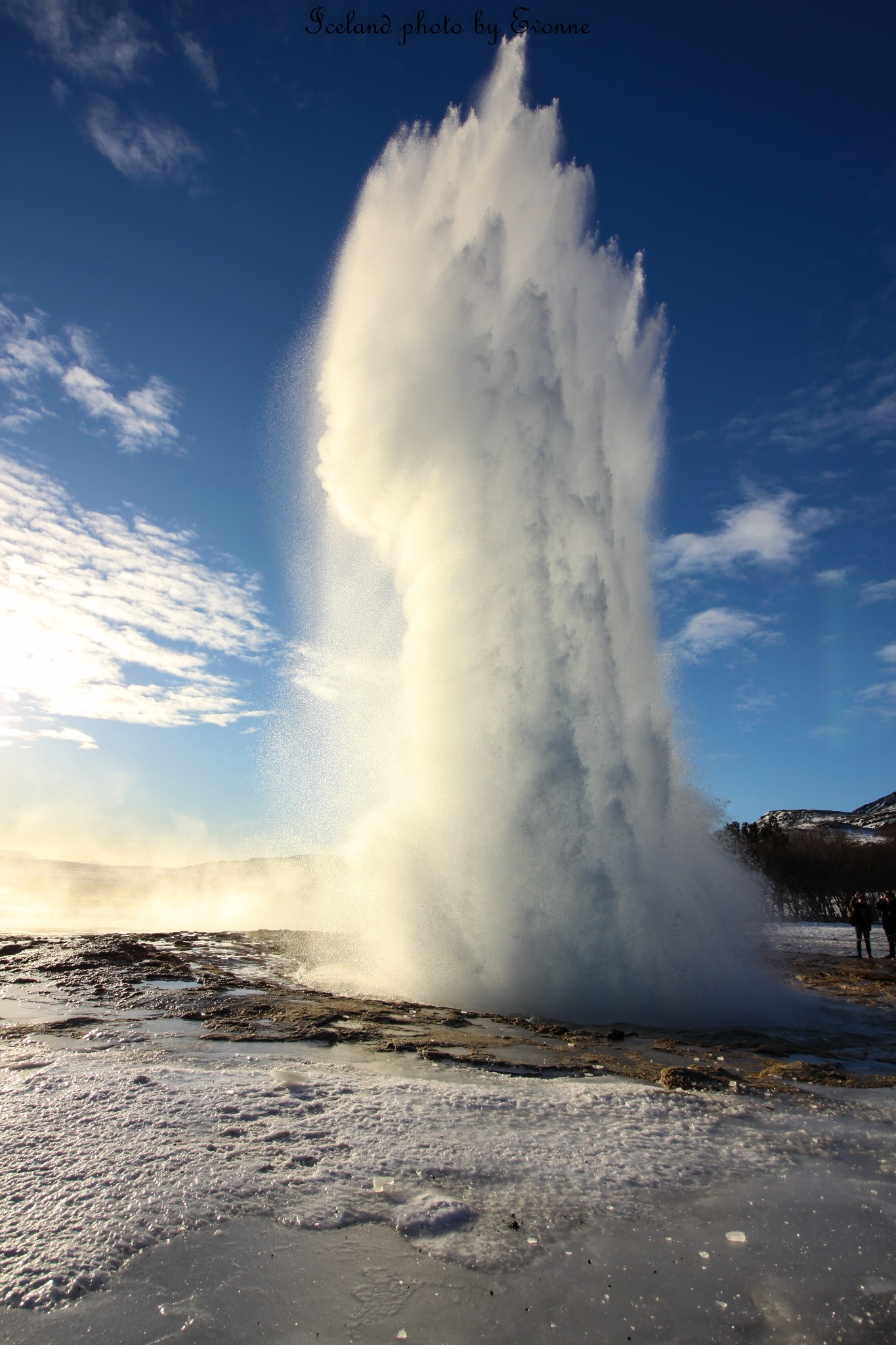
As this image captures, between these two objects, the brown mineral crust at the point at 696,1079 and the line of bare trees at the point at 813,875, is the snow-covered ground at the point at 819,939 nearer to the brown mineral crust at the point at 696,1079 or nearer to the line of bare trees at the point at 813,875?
the line of bare trees at the point at 813,875

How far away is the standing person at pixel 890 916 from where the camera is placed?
18.3 m

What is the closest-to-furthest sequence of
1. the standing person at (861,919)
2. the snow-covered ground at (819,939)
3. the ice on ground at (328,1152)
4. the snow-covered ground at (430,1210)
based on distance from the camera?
the snow-covered ground at (430,1210) < the ice on ground at (328,1152) < the standing person at (861,919) < the snow-covered ground at (819,939)

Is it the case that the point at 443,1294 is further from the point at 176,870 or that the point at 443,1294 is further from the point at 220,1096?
the point at 176,870

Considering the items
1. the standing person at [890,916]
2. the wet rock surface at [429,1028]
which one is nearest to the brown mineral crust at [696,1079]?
the wet rock surface at [429,1028]

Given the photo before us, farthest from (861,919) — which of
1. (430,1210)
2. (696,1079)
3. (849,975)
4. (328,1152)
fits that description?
(430,1210)

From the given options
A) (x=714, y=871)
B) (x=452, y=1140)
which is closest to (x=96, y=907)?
(x=714, y=871)

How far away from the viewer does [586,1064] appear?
7.29 m

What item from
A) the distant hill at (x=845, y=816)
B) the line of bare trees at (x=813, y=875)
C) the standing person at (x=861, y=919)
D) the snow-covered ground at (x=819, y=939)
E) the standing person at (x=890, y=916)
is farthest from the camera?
the distant hill at (x=845, y=816)

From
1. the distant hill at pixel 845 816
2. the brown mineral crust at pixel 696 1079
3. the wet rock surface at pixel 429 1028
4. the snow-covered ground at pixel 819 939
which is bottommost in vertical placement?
the snow-covered ground at pixel 819 939

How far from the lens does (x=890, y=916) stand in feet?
61.6

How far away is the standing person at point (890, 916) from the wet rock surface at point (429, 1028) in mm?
6012

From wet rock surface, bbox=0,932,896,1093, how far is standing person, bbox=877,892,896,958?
6.01m

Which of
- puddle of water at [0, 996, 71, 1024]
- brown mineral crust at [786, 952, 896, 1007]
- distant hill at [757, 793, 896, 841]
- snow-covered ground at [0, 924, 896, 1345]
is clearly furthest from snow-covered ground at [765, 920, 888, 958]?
distant hill at [757, 793, 896, 841]

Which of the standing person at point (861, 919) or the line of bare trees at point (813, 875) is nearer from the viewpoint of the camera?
the standing person at point (861, 919)
